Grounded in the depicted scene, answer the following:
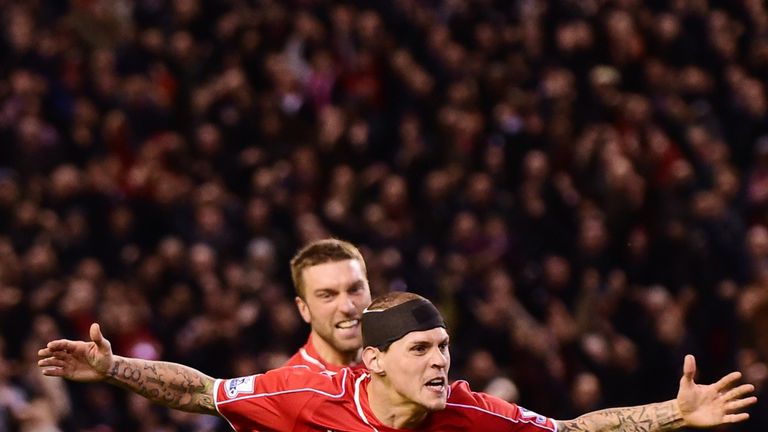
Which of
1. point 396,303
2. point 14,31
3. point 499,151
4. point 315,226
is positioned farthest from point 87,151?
point 396,303

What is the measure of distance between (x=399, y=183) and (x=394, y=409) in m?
6.92

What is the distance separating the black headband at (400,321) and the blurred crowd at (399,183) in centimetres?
514

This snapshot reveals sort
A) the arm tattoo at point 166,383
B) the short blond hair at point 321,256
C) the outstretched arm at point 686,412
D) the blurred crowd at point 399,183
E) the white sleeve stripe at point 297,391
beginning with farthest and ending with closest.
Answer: the blurred crowd at point 399,183 < the short blond hair at point 321,256 < the white sleeve stripe at point 297,391 < the arm tattoo at point 166,383 < the outstretched arm at point 686,412

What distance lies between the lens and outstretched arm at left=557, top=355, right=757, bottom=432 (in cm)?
627

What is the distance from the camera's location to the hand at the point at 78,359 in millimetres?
6230

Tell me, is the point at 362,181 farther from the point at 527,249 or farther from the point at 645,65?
the point at 645,65

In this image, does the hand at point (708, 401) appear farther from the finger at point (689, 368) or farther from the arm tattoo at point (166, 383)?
the arm tattoo at point (166, 383)

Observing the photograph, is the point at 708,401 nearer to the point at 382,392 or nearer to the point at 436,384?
the point at 436,384

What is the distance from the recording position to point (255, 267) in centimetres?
1248

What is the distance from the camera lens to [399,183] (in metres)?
13.2

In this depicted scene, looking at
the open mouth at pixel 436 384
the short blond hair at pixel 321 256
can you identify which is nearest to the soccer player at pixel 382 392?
the open mouth at pixel 436 384

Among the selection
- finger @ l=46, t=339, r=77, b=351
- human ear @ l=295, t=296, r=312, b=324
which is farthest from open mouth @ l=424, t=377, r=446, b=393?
finger @ l=46, t=339, r=77, b=351

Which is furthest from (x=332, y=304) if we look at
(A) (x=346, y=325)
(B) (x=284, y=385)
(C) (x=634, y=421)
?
(C) (x=634, y=421)

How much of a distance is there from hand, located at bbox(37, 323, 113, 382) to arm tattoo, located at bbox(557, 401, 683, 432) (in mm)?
1926
